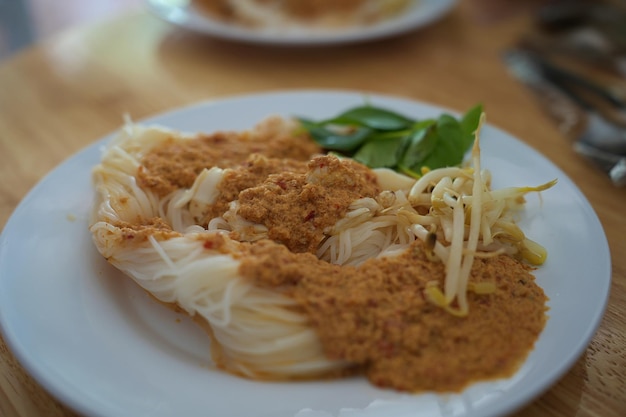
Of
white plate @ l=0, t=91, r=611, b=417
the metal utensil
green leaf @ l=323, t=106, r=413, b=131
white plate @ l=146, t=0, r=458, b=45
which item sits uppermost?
white plate @ l=146, t=0, r=458, b=45

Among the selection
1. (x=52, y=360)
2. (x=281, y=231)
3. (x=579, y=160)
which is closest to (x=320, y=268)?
(x=281, y=231)

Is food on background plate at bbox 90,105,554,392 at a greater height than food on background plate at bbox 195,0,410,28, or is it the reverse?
food on background plate at bbox 195,0,410,28

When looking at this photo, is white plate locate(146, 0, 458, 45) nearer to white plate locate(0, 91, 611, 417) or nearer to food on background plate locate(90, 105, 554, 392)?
food on background plate locate(90, 105, 554, 392)

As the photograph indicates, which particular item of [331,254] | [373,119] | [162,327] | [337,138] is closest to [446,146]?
[373,119]

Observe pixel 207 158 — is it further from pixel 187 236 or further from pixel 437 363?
pixel 437 363

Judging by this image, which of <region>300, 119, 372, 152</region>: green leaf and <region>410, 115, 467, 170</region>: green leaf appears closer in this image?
<region>410, 115, 467, 170</region>: green leaf

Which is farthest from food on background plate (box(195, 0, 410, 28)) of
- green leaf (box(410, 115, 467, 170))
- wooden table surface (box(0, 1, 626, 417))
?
green leaf (box(410, 115, 467, 170))

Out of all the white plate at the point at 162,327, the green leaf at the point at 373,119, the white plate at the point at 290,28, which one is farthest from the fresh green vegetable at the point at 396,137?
the white plate at the point at 290,28
